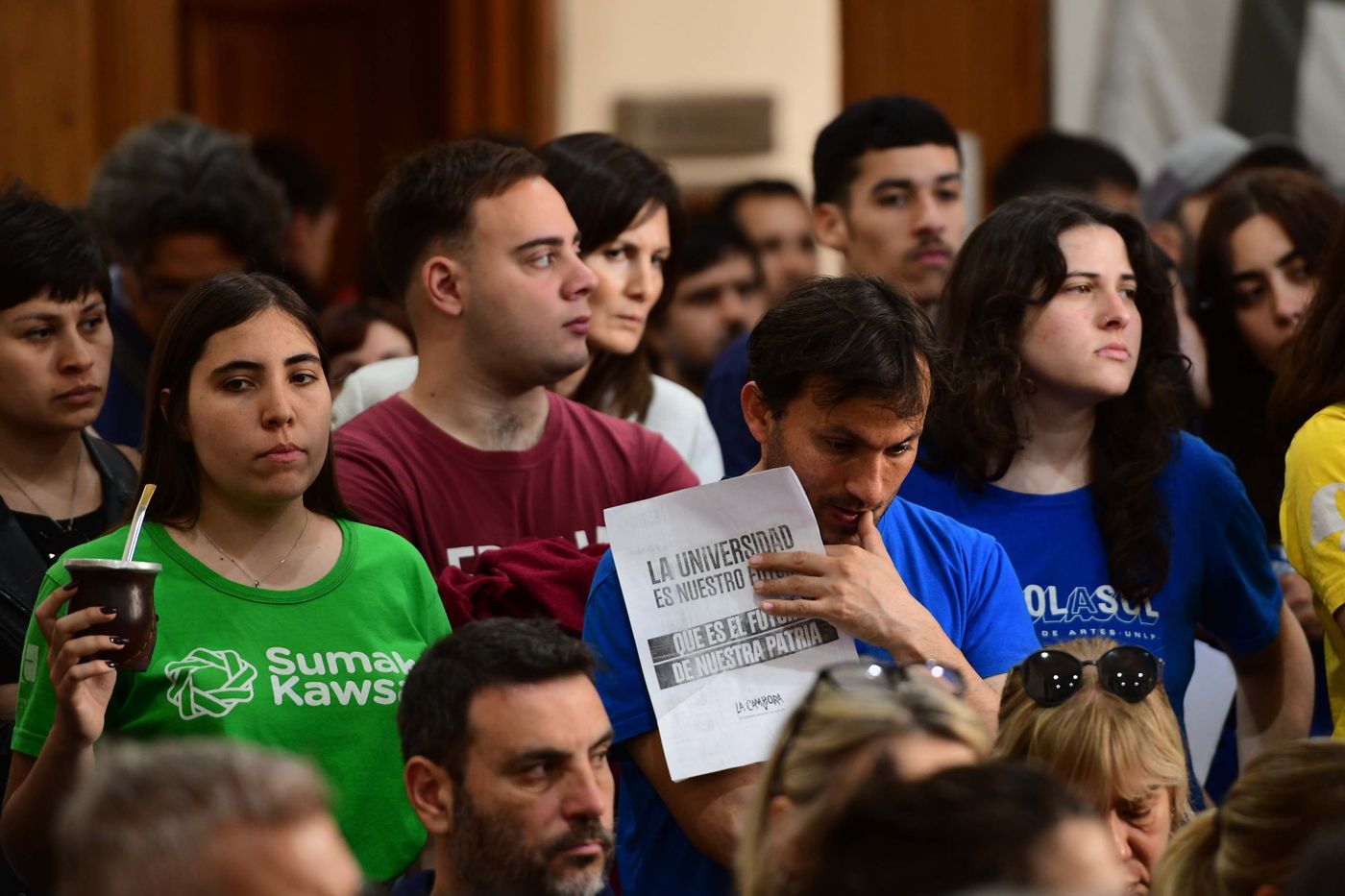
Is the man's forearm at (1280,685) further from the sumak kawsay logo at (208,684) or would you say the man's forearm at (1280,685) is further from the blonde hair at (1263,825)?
the sumak kawsay logo at (208,684)

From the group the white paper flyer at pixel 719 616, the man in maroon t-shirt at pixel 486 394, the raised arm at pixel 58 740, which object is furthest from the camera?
the man in maroon t-shirt at pixel 486 394

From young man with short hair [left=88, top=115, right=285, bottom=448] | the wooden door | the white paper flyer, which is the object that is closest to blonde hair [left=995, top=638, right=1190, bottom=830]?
the white paper flyer

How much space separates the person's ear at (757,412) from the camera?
3.07 meters

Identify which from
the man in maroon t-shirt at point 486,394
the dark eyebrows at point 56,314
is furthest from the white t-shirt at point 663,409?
the dark eyebrows at point 56,314

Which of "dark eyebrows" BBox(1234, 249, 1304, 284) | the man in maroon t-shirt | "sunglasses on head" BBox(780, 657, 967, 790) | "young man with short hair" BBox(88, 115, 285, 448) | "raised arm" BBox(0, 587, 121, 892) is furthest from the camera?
"young man with short hair" BBox(88, 115, 285, 448)

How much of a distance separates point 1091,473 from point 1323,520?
0.52 m

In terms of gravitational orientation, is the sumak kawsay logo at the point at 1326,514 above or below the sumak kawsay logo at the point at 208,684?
above

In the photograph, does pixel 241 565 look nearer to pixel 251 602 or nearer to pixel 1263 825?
pixel 251 602

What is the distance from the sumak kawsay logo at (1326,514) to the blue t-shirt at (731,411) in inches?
55.8

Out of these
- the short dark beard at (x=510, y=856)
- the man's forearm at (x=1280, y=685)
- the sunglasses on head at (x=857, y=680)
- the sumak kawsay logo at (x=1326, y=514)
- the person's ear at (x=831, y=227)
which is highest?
the person's ear at (x=831, y=227)

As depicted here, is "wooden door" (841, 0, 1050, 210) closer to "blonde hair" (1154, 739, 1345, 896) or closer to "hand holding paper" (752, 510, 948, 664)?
"hand holding paper" (752, 510, 948, 664)

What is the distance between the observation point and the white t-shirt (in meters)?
4.30

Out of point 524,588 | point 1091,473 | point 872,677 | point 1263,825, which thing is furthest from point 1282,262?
point 872,677

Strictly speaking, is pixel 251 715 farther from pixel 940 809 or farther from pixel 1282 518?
pixel 1282 518
